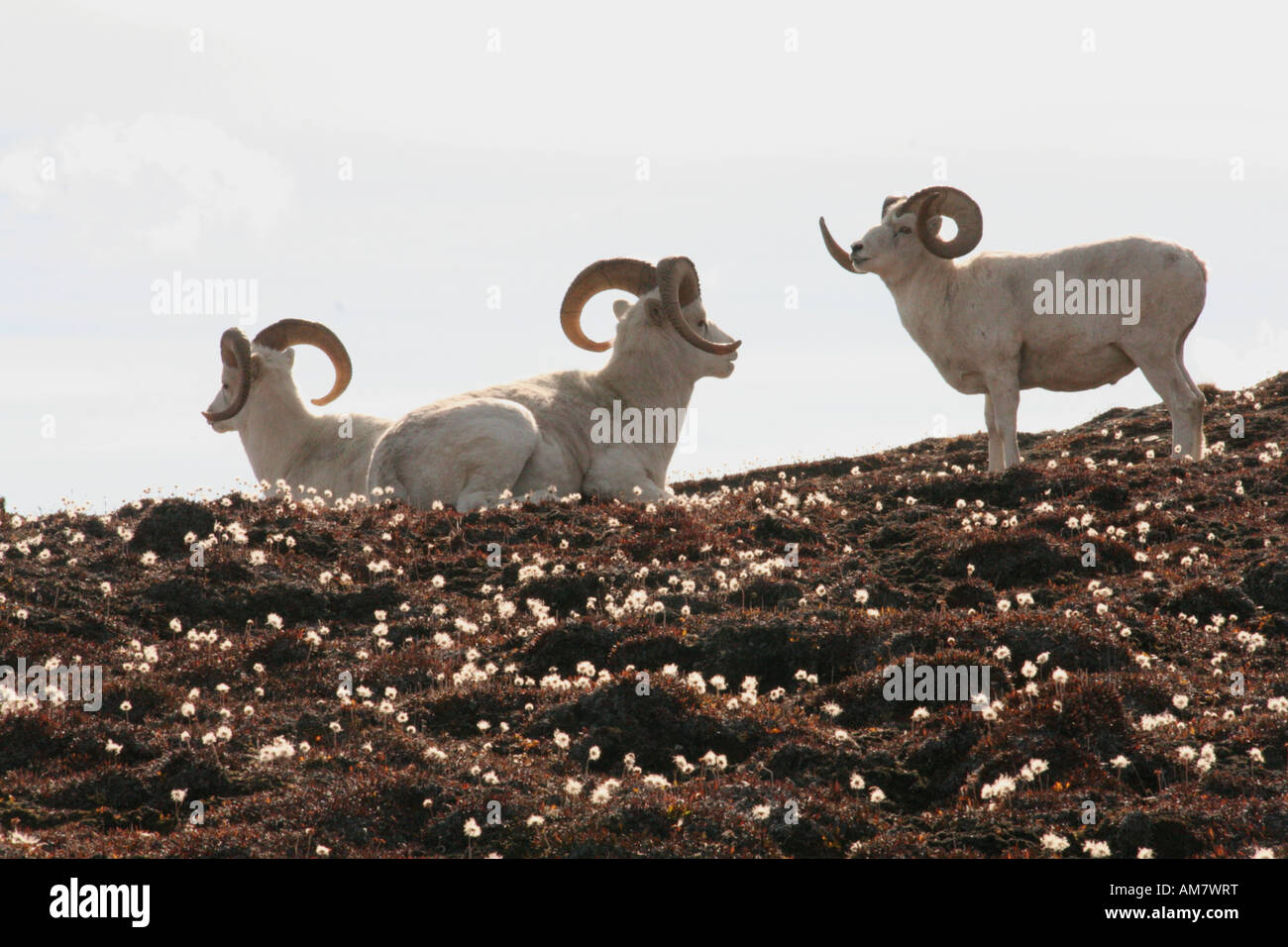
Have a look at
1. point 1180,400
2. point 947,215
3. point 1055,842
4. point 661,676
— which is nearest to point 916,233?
point 947,215

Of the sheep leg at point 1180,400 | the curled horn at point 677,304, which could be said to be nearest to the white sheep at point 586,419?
the curled horn at point 677,304

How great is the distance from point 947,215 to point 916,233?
599 mm

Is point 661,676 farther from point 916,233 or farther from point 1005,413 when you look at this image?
point 916,233

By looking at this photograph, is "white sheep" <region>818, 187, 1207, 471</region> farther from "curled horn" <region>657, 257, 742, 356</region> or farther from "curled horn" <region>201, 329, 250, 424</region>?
"curled horn" <region>201, 329, 250, 424</region>

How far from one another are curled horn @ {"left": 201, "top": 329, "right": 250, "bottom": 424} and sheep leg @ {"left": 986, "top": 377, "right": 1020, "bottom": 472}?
11400 millimetres

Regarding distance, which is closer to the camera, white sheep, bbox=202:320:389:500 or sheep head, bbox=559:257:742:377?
sheep head, bbox=559:257:742:377

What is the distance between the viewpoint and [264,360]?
79.3ft

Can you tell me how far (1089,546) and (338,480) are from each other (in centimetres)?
1161

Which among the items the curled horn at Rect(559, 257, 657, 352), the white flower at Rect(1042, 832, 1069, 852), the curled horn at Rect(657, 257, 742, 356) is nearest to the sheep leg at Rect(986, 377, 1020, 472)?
the curled horn at Rect(657, 257, 742, 356)

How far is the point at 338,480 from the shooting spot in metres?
22.4

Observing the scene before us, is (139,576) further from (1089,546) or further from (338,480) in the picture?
(1089,546)

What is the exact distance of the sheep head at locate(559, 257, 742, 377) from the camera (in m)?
21.7

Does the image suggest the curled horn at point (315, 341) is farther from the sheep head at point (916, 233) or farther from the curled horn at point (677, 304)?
the sheep head at point (916, 233)
